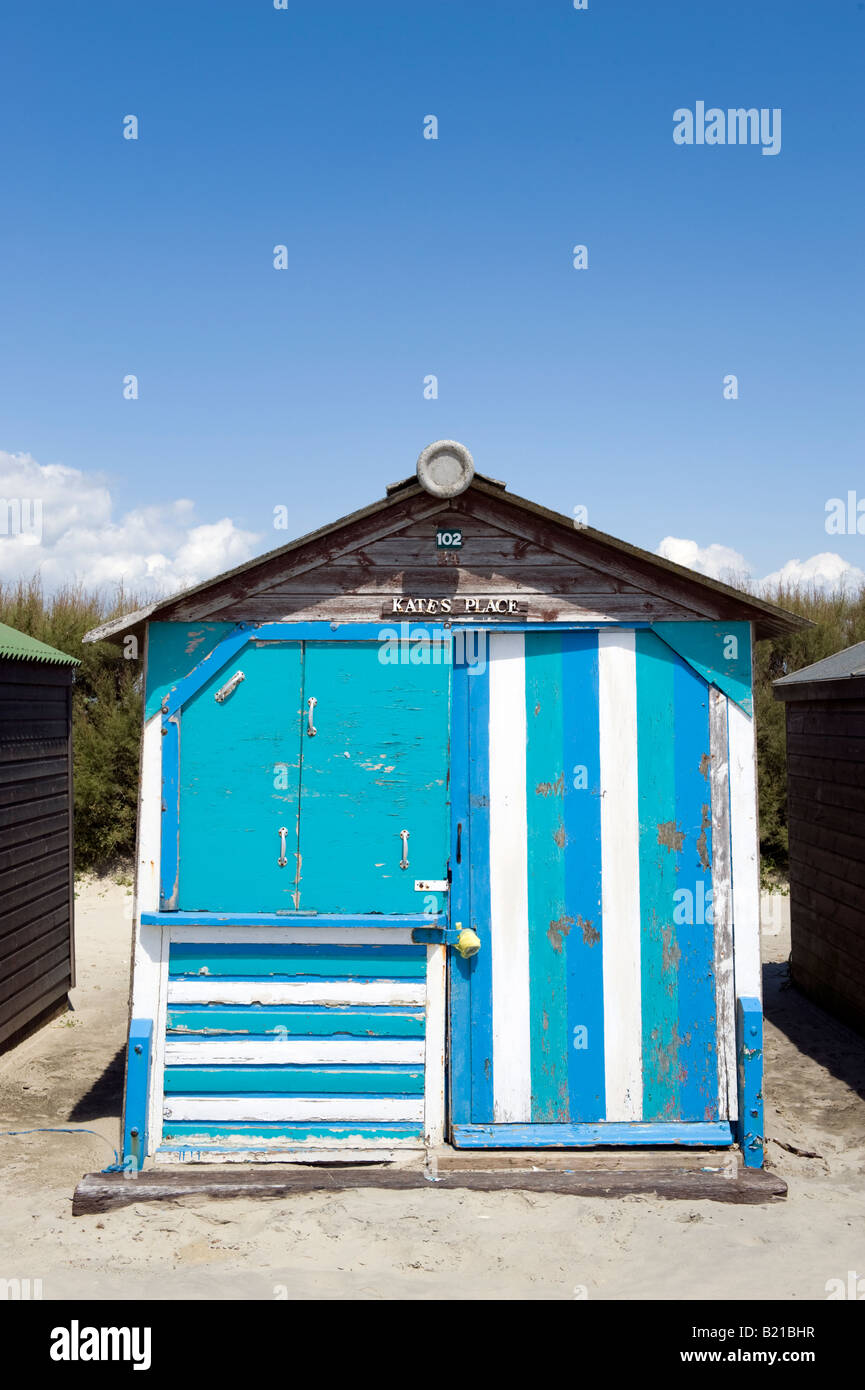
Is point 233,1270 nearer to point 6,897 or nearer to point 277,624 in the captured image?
point 277,624

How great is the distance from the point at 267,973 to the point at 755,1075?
2700 mm

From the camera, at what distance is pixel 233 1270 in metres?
4.43

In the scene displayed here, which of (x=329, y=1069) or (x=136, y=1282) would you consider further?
(x=329, y=1069)

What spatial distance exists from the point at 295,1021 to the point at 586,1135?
169 centimetres

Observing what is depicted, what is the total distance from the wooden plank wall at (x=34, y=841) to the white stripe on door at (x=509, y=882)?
440 cm

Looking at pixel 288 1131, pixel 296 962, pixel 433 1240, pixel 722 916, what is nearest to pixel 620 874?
pixel 722 916

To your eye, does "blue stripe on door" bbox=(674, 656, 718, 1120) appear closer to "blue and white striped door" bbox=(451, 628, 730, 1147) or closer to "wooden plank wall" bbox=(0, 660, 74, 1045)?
"blue and white striped door" bbox=(451, 628, 730, 1147)

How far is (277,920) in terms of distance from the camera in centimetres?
544

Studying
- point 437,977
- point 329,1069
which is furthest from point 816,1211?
point 329,1069

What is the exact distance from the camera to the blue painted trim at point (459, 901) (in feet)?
18.0

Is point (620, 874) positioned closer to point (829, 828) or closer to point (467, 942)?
point (467, 942)

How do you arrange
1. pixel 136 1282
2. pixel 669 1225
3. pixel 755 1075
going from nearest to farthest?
pixel 136 1282 < pixel 669 1225 < pixel 755 1075

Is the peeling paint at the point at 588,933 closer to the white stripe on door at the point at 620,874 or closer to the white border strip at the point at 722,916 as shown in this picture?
the white stripe on door at the point at 620,874

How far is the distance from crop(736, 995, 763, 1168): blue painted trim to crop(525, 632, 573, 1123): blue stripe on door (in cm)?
94
